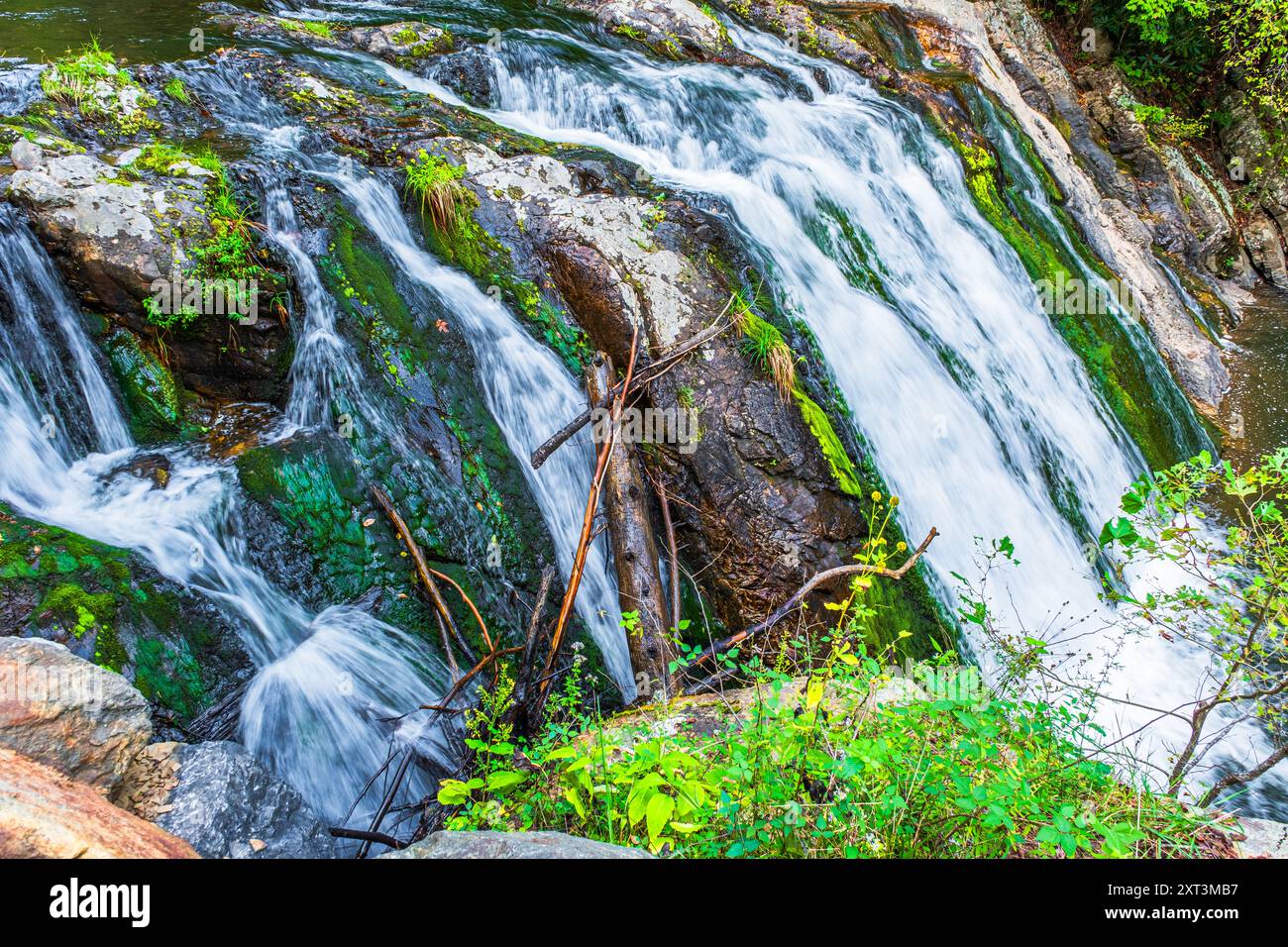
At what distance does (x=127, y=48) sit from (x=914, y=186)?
25.2ft

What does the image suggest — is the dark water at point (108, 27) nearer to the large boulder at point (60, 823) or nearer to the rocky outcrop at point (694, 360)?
the rocky outcrop at point (694, 360)

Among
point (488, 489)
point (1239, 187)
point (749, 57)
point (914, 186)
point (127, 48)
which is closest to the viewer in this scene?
point (488, 489)

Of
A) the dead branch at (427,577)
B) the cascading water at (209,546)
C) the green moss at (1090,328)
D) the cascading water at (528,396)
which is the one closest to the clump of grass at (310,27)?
the cascading water at (528,396)

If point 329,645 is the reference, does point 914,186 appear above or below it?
above

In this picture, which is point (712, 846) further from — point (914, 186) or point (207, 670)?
point (914, 186)

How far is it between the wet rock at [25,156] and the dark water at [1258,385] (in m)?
10.7

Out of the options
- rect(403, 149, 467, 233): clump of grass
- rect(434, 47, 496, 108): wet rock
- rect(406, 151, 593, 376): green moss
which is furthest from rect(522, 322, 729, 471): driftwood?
rect(434, 47, 496, 108): wet rock

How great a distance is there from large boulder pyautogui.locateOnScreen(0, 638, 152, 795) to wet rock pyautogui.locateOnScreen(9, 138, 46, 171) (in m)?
3.16

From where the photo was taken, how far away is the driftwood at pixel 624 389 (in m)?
4.18

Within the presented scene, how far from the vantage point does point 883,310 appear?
6.27 m

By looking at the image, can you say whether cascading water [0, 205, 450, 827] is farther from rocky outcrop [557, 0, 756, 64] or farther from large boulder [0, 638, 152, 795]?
rocky outcrop [557, 0, 756, 64]

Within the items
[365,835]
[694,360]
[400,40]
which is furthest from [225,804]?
[400,40]

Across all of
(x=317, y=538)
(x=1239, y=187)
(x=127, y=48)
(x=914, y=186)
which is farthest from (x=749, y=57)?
(x=1239, y=187)

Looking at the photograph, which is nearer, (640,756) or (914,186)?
(640,756)
